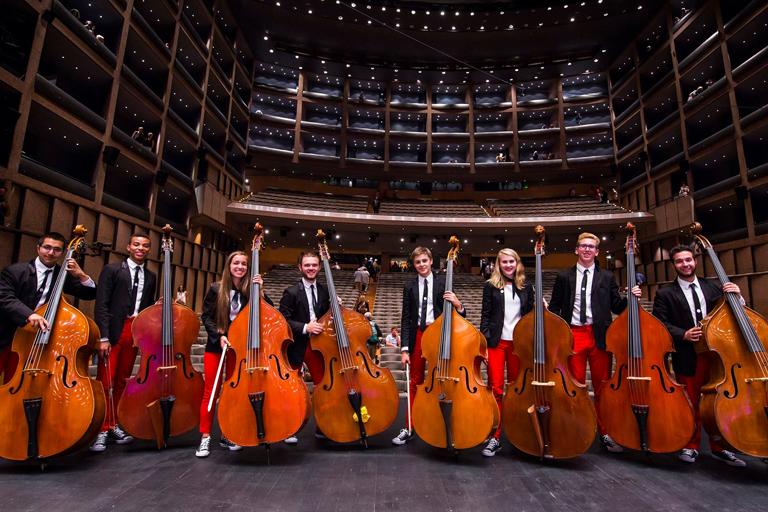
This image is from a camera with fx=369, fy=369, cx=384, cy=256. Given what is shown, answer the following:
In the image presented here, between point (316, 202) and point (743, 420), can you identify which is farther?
point (316, 202)

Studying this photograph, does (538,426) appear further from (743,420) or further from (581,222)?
(581,222)

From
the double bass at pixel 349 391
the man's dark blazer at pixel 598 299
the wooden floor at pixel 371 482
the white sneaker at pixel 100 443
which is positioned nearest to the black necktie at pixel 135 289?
the white sneaker at pixel 100 443

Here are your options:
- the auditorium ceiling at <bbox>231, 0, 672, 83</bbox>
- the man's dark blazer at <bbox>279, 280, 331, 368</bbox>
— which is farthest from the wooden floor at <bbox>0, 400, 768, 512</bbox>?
the auditorium ceiling at <bbox>231, 0, 672, 83</bbox>

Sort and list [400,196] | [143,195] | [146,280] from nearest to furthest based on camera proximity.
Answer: [146,280], [143,195], [400,196]

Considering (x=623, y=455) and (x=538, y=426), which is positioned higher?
(x=538, y=426)

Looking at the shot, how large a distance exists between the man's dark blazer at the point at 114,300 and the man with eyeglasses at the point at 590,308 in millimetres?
3397

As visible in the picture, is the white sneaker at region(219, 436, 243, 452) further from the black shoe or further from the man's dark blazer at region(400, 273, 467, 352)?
the black shoe

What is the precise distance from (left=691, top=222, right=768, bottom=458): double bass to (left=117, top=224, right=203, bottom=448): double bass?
10.9ft

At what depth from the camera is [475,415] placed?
2.33m

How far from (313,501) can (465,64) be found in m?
19.5

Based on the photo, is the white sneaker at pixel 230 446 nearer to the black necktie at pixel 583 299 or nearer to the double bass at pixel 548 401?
the double bass at pixel 548 401

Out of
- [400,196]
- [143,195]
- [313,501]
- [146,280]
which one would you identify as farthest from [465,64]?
[313,501]

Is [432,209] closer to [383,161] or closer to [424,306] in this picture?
[383,161]

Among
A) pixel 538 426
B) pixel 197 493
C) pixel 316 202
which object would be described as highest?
pixel 316 202
